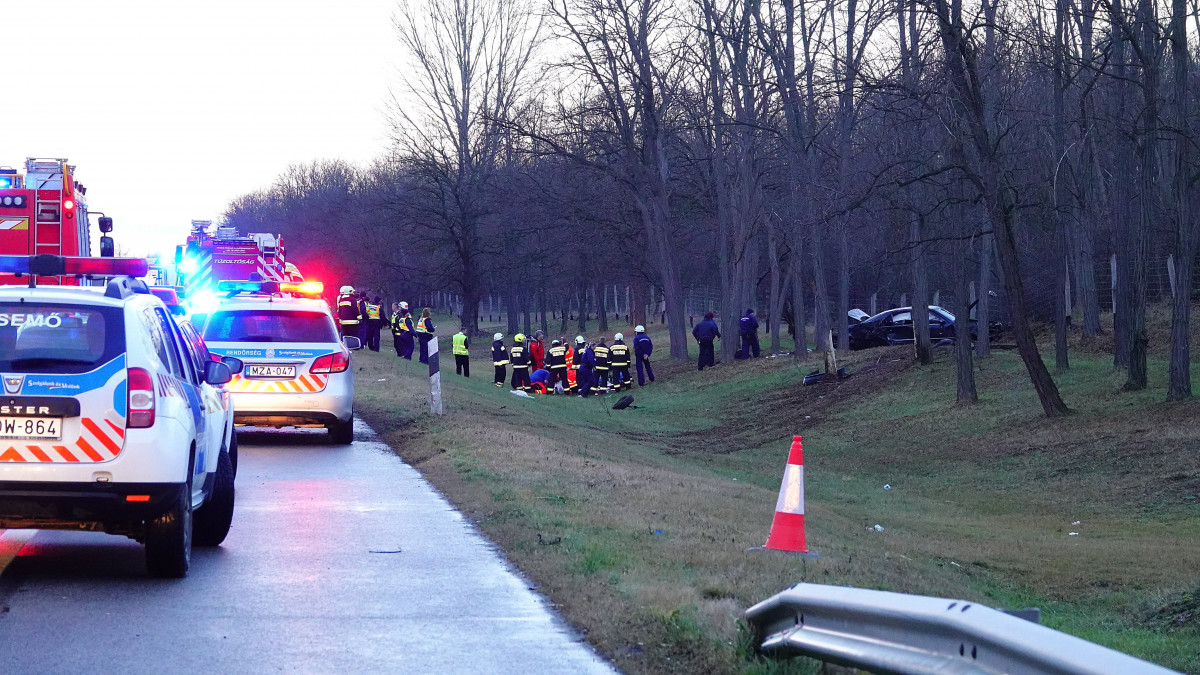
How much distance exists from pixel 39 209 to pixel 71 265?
10684 mm

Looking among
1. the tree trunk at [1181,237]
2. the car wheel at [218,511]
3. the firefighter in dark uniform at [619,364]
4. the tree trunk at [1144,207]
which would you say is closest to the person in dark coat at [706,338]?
the firefighter in dark uniform at [619,364]

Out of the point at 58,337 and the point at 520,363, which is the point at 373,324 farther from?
the point at 58,337

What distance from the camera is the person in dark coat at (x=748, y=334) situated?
150 ft

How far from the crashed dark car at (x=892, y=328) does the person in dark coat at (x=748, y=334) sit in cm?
429

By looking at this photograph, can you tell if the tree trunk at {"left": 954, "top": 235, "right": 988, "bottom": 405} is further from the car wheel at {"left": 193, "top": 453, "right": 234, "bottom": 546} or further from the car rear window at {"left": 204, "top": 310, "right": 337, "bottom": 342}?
the car wheel at {"left": 193, "top": 453, "right": 234, "bottom": 546}

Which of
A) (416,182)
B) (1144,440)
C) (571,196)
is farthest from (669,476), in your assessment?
(416,182)

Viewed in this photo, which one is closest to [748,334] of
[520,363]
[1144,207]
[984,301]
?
[520,363]

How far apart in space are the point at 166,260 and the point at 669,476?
22.8m

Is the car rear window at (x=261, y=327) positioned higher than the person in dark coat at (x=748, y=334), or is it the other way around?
the car rear window at (x=261, y=327)

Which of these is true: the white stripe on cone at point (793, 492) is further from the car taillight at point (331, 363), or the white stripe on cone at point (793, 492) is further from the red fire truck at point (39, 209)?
the red fire truck at point (39, 209)

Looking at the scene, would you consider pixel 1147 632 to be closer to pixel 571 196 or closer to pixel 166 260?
pixel 166 260

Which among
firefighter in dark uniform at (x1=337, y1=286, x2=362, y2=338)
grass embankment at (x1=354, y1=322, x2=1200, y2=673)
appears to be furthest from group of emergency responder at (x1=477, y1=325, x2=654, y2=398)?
firefighter in dark uniform at (x1=337, y1=286, x2=362, y2=338)

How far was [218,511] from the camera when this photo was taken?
951 cm

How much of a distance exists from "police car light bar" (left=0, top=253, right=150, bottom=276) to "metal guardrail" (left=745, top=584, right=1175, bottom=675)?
4.80m
